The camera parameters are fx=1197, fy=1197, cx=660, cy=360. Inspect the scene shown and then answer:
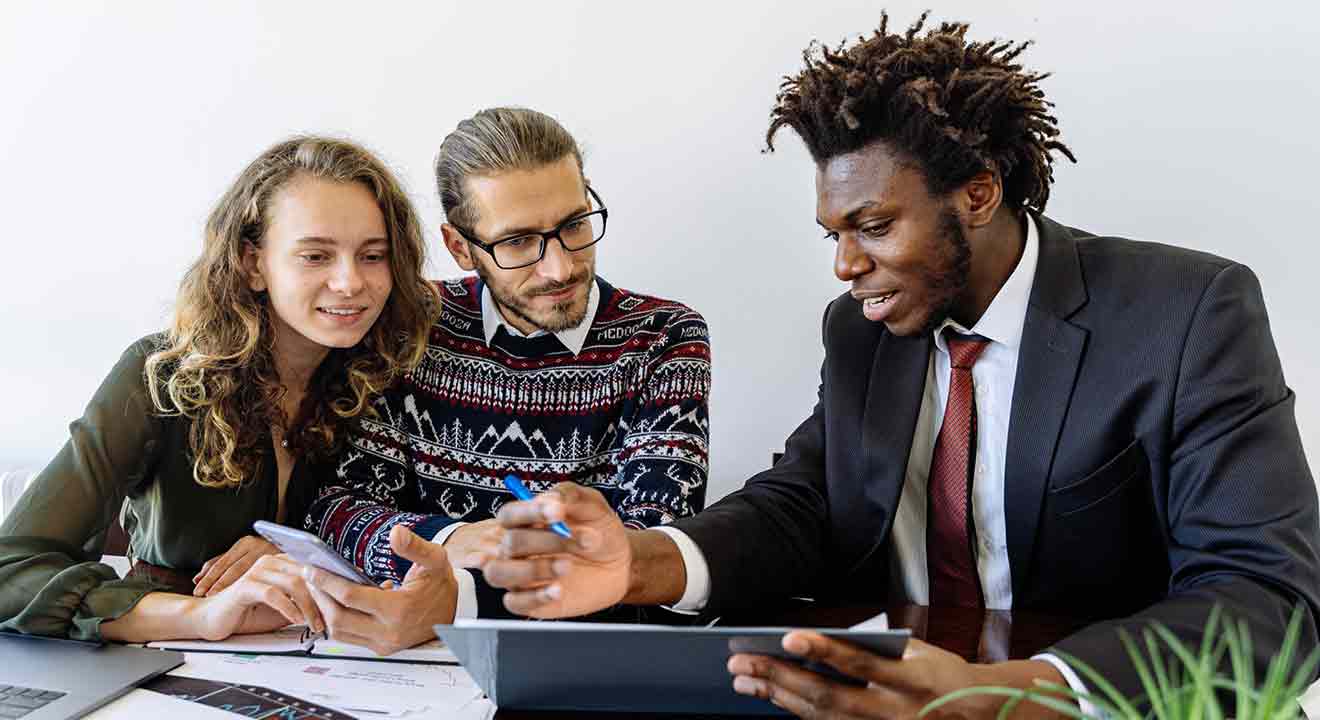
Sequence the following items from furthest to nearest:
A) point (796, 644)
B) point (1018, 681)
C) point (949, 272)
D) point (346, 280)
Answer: point (346, 280) < point (949, 272) < point (1018, 681) < point (796, 644)

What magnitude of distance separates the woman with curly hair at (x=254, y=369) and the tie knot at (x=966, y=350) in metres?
0.88

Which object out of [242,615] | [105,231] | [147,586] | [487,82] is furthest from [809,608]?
[105,231]

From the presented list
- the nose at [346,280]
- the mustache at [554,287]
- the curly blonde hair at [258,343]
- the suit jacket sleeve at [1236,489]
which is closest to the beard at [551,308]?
the mustache at [554,287]

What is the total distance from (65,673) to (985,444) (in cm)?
127

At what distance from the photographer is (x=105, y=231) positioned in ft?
9.16

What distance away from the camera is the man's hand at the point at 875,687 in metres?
1.07

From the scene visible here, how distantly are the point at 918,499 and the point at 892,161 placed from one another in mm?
541

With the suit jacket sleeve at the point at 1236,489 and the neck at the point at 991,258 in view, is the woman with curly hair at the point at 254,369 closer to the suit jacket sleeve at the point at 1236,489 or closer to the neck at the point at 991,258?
the neck at the point at 991,258

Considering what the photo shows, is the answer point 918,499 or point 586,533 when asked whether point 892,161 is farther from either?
point 586,533

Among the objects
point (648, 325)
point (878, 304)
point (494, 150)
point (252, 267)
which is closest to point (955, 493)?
point (878, 304)

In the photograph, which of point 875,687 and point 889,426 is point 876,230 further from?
point 875,687

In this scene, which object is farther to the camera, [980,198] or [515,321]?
[515,321]

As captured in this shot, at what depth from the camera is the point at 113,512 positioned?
1803mm

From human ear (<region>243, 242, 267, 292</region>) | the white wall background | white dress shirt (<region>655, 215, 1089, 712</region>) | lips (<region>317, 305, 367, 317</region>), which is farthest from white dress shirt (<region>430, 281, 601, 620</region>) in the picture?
white dress shirt (<region>655, 215, 1089, 712</region>)
